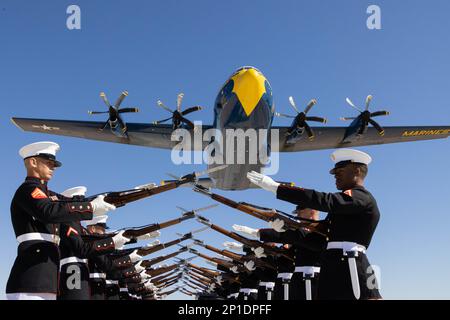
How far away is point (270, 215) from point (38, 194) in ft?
17.1

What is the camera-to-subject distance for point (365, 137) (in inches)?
1118

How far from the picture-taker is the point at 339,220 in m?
6.13

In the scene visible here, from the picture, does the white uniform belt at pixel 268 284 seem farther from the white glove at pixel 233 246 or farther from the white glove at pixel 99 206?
the white glove at pixel 99 206

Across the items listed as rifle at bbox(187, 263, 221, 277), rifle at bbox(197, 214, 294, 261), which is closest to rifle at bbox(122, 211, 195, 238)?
rifle at bbox(197, 214, 294, 261)

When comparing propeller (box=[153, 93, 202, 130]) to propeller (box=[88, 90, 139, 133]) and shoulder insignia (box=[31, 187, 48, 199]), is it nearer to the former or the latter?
propeller (box=[88, 90, 139, 133])

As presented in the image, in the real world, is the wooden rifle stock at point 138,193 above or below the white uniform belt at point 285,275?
above

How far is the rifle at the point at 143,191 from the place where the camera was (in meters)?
7.98

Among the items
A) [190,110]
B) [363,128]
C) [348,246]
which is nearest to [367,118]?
[363,128]

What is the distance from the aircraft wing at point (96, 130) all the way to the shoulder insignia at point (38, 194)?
65.3ft

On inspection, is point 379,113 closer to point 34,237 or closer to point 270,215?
point 270,215

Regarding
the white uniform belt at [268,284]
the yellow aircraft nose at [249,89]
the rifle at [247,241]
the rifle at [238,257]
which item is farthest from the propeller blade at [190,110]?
the white uniform belt at [268,284]
